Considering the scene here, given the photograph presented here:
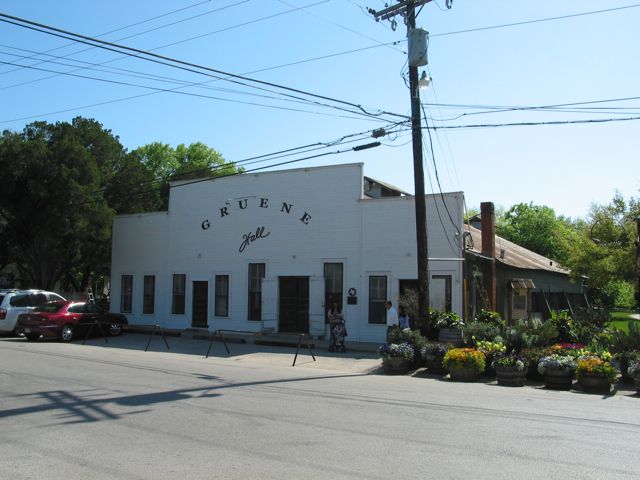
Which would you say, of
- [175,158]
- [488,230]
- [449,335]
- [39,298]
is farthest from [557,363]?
[175,158]

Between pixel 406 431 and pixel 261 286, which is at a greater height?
pixel 261 286

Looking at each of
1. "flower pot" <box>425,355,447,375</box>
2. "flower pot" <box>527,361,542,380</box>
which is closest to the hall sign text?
"flower pot" <box>425,355,447,375</box>

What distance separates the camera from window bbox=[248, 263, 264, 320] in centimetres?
2469

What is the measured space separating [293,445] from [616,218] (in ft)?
84.1

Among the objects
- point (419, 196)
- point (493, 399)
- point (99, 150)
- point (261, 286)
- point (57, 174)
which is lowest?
point (493, 399)

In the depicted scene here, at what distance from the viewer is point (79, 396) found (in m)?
9.94

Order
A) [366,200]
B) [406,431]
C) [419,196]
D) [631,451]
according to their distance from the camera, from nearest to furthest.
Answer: [631,451] → [406,431] → [419,196] → [366,200]

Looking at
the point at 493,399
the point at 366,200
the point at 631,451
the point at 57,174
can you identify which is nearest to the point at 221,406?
the point at 493,399

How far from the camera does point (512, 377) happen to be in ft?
43.8

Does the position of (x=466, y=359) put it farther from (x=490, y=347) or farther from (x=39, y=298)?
(x=39, y=298)

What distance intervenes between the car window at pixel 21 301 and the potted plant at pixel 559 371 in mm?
19441

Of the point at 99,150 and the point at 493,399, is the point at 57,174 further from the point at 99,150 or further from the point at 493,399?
the point at 493,399

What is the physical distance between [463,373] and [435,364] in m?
1.06

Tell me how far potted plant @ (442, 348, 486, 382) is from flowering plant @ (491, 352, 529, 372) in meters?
0.34
